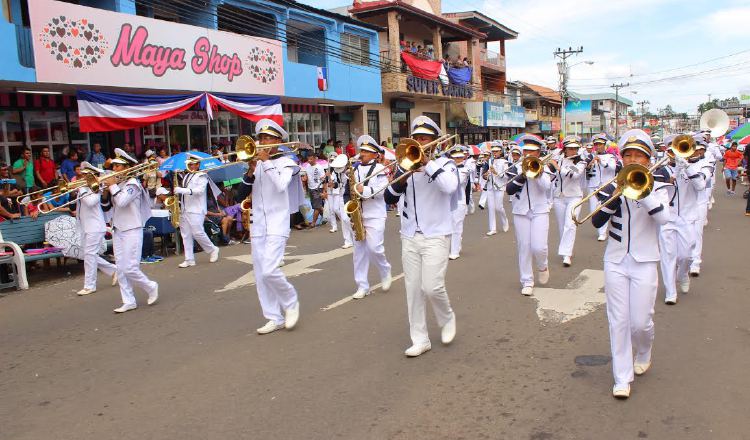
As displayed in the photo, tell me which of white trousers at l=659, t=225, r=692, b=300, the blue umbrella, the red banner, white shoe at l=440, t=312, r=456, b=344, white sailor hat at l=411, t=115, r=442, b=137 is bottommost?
white shoe at l=440, t=312, r=456, b=344

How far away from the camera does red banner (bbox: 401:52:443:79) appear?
91.1ft

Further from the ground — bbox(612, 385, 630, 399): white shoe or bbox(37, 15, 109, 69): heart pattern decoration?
bbox(37, 15, 109, 69): heart pattern decoration

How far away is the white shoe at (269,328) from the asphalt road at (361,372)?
0.21 m

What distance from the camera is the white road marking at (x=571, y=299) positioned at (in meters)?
6.60

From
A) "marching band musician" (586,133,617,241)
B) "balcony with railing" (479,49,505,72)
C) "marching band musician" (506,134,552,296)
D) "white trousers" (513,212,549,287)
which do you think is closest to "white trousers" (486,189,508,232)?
"marching band musician" (586,133,617,241)

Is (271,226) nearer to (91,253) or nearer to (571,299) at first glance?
(571,299)

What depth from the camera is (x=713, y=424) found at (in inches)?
155

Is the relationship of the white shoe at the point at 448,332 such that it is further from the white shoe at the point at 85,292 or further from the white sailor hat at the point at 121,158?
the white shoe at the point at 85,292

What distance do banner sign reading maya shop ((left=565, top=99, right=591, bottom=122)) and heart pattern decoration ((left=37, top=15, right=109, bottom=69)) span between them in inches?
2498

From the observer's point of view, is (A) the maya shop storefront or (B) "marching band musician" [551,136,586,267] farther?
(A) the maya shop storefront

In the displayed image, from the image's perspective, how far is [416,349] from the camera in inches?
213

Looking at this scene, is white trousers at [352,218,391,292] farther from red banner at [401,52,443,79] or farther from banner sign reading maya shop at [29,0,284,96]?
red banner at [401,52,443,79]

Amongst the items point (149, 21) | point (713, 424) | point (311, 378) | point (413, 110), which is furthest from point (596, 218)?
point (413, 110)

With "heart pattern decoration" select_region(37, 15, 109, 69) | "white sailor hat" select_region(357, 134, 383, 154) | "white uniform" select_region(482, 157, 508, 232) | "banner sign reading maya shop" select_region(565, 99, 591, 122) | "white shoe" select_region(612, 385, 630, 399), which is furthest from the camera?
"banner sign reading maya shop" select_region(565, 99, 591, 122)
